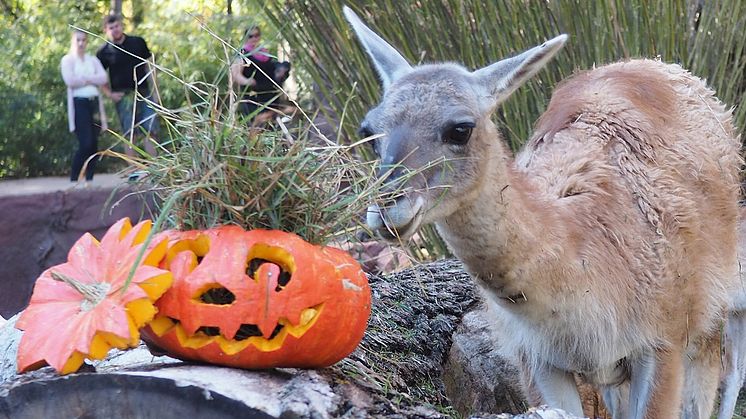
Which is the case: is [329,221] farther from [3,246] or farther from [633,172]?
[3,246]

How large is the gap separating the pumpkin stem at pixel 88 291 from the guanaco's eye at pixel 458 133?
4.20 ft

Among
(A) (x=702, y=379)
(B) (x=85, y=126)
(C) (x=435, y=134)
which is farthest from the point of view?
(B) (x=85, y=126)

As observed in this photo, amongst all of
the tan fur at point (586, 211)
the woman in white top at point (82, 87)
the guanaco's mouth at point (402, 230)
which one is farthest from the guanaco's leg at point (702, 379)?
the woman in white top at point (82, 87)

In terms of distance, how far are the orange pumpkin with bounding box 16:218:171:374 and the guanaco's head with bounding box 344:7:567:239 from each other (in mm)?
747

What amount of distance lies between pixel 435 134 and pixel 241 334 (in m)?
1.01

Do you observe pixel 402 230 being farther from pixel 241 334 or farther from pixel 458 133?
pixel 241 334

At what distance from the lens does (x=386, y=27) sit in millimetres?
7234

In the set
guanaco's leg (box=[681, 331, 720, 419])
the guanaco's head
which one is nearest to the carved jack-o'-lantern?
the guanaco's head

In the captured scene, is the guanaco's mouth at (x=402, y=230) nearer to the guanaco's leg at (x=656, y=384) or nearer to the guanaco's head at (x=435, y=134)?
the guanaco's head at (x=435, y=134)

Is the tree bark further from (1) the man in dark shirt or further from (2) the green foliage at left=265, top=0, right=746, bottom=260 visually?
(1) the man in dark shirt

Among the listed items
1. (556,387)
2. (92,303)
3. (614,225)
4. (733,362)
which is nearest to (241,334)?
(92,303)

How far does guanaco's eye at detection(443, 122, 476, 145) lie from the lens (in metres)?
3.53

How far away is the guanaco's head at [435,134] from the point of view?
10.8 ft

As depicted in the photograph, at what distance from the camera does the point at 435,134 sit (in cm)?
350
